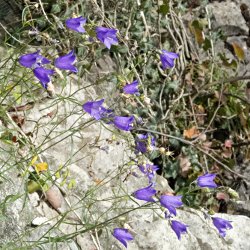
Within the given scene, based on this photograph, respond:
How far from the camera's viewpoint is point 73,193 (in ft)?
9.62

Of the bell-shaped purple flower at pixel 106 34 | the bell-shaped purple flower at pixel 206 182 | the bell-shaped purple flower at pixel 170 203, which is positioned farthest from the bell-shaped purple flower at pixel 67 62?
the bell-shaped purple flower at pixel 206 182

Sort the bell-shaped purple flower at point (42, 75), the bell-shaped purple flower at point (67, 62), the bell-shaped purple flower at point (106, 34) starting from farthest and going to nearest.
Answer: the bell-shaped purple flower at point (106, 34), the bell-shaped purple flower at point (67, 62), the bell-shaped purple flower at point (42, 75)

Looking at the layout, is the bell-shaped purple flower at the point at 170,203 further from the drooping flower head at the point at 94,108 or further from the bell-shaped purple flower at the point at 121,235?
the drooping flower head at the point at 94,108

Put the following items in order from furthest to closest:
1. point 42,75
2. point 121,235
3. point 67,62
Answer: point 121,235 → point 67,62 → point 42,75

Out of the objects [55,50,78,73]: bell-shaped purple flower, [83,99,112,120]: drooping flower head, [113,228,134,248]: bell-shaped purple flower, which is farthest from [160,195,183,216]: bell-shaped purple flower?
[55,50,78,73]: bell-shaped purple flower

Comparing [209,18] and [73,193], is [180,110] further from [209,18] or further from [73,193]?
[73,193]

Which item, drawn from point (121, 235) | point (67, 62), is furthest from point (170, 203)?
point (67, 62)

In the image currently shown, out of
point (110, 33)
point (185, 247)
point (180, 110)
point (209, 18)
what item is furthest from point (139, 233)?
point (209, 18)

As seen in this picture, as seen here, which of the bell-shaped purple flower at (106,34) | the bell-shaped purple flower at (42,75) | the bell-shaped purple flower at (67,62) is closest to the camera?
the bell-shaped purple flower at (42,75)

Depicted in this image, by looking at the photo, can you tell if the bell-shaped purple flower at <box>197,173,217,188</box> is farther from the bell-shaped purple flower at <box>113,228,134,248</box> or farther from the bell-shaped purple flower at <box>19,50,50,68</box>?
the bell-shaped purple flower at <box>19,50,50,68</box>

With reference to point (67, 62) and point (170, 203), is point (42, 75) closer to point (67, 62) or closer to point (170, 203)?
point (67, 62)

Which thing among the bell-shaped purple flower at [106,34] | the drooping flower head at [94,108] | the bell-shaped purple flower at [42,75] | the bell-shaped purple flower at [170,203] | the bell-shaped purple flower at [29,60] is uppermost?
the bell-shaped purple flower at [29,60]

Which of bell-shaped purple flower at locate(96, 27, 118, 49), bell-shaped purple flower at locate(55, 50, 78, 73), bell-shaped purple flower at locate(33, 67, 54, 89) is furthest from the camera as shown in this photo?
bell-shaped purple flower at locate(96, 27, 118, 49)

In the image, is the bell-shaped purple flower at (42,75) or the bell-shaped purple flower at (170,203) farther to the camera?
the bell-shaped purple flower at (170,203)
